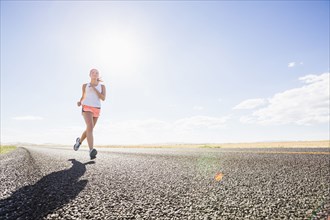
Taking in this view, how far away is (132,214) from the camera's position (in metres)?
1.46

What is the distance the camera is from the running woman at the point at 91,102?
5.25m

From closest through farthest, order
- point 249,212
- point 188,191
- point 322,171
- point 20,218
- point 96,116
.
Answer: point 20,218
point 249,212
point 188,191
point 322,171
point 96,116

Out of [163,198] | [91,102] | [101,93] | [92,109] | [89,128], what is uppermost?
[101,93]

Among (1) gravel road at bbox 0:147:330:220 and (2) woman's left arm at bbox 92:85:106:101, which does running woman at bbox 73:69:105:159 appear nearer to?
(2) woman's left arm at bbox 92:85:106:101

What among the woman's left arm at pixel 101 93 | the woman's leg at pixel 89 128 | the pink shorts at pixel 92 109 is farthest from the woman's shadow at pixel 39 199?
the woman's left arm at pixel 101 93

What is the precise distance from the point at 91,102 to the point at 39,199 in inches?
156

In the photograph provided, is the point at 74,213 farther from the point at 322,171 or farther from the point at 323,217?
the point at 322,171

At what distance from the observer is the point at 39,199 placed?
5.40ft

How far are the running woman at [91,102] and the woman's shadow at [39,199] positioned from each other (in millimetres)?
2971

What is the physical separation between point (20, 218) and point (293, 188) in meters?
2.34

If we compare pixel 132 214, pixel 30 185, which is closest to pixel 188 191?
pixel 132 214

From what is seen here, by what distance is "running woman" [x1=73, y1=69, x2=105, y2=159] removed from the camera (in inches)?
207

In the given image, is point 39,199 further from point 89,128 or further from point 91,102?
point 91,102

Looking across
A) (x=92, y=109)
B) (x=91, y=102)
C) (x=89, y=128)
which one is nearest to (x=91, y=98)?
(x=91, y=102)
